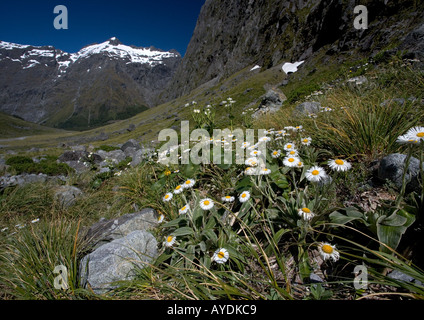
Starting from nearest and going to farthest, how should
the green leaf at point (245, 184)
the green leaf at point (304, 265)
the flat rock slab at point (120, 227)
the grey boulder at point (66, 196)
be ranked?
the green leaf at point (304, 265)
the green leaf at point (245, 184)
the flat rock slab at point (120, 227)
the grey boulder at point (66, 196)

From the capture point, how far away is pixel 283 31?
39.2 meters

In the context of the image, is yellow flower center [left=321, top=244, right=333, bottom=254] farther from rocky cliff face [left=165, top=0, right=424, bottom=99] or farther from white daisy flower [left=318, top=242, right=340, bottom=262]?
rocky cliff face [left=165, top=0, right=424, bottom=99]

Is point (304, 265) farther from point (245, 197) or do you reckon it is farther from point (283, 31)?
point (283, 31)

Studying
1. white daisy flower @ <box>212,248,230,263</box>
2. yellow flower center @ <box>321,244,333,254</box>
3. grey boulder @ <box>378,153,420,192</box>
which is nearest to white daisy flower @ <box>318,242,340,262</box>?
yellow flower center @ <box>321,244,333,254</box>

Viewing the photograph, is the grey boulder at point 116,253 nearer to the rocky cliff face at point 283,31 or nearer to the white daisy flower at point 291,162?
the white daisy flower at point 291,162

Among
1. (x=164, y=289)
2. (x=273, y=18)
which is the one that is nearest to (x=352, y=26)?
(x=164, y=289)

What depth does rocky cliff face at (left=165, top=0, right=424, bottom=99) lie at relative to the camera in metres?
13.9

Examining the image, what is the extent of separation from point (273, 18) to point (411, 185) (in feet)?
189

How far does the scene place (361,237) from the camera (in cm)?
156

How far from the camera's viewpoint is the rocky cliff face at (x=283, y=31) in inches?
547

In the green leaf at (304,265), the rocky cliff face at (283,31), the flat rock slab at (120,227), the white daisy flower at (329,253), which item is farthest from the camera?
the rocky cliff face at (283,31)

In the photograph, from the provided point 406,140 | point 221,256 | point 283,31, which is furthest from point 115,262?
point 283,31

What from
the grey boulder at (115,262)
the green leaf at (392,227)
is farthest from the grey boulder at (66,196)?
the green leaf at (392,227)

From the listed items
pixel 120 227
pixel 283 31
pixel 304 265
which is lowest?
pixel 120 227
